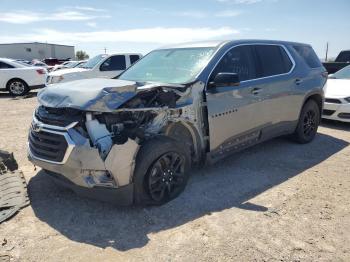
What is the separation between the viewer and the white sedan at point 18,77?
14.5m

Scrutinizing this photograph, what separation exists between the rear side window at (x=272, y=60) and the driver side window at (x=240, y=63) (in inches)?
7.2

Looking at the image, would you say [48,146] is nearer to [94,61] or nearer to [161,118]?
[161,118]

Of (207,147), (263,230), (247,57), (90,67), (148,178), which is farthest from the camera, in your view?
(90,67)

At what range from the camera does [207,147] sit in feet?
14.8

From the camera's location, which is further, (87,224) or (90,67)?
(90,67)

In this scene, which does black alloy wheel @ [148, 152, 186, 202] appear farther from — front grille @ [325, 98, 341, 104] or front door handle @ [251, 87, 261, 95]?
front grille @ [325, 98, 341, 104]

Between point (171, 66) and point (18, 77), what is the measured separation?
38.7ft

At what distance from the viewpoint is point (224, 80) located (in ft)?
14.1

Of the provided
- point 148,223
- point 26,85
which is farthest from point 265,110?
point 26,85

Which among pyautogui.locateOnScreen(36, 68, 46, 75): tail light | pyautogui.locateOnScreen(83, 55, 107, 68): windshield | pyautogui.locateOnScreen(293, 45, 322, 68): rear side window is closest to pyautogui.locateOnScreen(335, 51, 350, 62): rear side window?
pyautogui.locateOnScreen(293, 45, 322, 68): rear side window

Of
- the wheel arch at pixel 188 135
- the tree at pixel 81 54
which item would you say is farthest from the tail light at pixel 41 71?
the tree at pixel 81 54

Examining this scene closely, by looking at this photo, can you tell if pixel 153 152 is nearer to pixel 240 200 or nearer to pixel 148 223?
pixel 148 223

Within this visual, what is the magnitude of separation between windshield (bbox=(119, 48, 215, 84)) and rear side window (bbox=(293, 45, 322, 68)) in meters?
2.37

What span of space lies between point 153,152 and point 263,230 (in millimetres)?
1364
